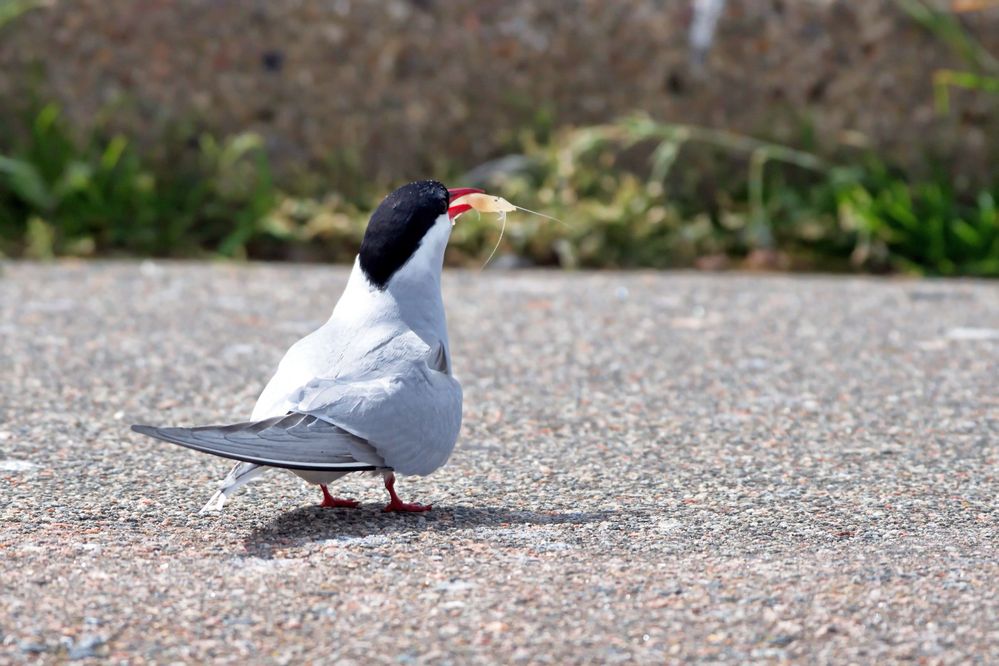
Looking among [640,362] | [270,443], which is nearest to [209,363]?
[640,362]

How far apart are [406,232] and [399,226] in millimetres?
18

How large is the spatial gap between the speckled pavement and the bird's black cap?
499 millimetres

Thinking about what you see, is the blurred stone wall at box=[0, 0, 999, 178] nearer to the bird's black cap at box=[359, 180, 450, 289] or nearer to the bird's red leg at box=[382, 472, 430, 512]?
the bird's black cap at box=[359, 180, 450, 289]

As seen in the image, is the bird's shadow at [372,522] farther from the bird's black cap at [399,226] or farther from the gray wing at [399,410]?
the bird's black cap at [399,226]

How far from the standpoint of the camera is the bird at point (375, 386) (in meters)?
2.43

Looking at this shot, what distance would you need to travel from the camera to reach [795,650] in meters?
2.07


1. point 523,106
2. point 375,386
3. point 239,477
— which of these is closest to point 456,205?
point 375,386

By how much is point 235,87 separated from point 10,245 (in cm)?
126

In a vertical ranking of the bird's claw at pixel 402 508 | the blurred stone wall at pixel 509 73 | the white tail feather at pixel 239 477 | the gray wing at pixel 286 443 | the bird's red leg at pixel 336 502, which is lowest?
the bird's red leg at pixel 336 502

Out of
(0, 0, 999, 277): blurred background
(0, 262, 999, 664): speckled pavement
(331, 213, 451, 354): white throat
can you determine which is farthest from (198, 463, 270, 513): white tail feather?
(0, 0, 999, 277): blurred background

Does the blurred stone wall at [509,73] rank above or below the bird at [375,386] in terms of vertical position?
above

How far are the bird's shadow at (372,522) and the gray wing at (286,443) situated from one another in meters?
0.18

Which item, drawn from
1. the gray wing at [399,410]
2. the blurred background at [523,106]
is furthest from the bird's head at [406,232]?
the blurred background at [523,106]

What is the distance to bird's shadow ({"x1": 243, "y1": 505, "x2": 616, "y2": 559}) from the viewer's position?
2.61 m
